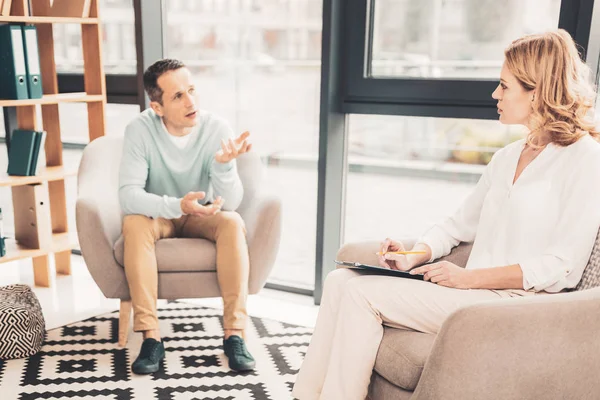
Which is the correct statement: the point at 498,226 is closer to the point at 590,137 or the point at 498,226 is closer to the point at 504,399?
the point at 590,137

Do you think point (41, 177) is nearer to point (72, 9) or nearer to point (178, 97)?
point (72, 9)

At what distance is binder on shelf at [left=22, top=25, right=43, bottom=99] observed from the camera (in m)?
2.86

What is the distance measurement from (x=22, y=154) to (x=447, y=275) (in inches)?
85.1

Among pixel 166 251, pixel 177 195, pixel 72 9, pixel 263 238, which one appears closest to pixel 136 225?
pixel 166 251

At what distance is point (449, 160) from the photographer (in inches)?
113

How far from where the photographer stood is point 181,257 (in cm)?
242

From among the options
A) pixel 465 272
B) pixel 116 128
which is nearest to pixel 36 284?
pixel 116 128

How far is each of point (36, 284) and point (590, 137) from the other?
2740 mm

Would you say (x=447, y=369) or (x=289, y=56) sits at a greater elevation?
(x=289, y=56)

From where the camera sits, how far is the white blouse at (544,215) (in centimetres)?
161

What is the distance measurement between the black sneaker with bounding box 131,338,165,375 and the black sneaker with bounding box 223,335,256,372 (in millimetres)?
253

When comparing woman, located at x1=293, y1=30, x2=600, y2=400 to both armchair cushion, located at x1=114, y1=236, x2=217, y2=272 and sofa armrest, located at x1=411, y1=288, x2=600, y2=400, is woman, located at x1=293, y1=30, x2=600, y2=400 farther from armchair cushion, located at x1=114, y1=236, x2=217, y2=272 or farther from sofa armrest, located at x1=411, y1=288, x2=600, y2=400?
armchair cushion, located at x1=114, y1=236, x2=217, y2=272

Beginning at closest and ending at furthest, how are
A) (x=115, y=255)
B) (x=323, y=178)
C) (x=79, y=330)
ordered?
(x=115, y=255) → (x=79, y=330) → (x=323, y=178)

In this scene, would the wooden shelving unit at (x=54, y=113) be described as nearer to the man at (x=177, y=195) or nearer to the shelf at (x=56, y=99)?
the shelf at (x=56, y=99)
